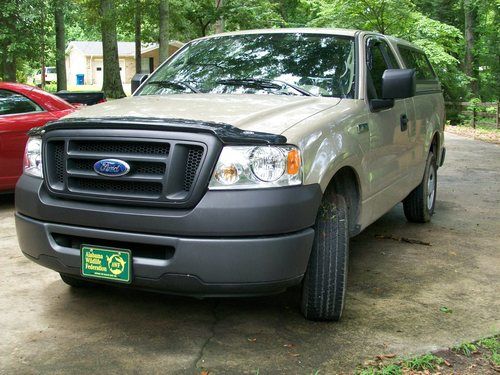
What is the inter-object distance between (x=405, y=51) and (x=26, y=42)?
15.0m

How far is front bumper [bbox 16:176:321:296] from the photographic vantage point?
2.98 metres

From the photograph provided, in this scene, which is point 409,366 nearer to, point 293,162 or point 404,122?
point 293,162

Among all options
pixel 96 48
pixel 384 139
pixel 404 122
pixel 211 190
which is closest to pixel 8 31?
pixel 404 122

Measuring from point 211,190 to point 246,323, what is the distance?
104 centimetres

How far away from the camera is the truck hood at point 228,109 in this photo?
330 cm

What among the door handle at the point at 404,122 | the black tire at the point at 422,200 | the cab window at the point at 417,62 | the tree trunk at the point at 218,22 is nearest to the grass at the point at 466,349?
the door handle at the point at 404,122

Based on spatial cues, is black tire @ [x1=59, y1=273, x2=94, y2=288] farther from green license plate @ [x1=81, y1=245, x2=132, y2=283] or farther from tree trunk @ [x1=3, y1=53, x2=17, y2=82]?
tree trunk @ [x1=3, y1=53, x2=17, y2=82]

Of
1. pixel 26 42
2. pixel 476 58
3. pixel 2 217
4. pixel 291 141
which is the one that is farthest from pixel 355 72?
pixel 476 58

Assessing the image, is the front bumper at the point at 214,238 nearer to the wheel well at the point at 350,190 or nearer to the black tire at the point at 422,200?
the wheel well at the point at 350,190

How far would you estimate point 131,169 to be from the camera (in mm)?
3141

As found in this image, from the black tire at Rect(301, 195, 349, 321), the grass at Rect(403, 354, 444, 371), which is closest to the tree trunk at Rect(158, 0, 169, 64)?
the black tire at Rect(301, 195, 349, 321)

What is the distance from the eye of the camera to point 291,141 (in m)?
3.14

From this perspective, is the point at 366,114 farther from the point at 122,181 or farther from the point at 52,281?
the point at 52,281

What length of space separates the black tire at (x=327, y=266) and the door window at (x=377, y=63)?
123 cm
